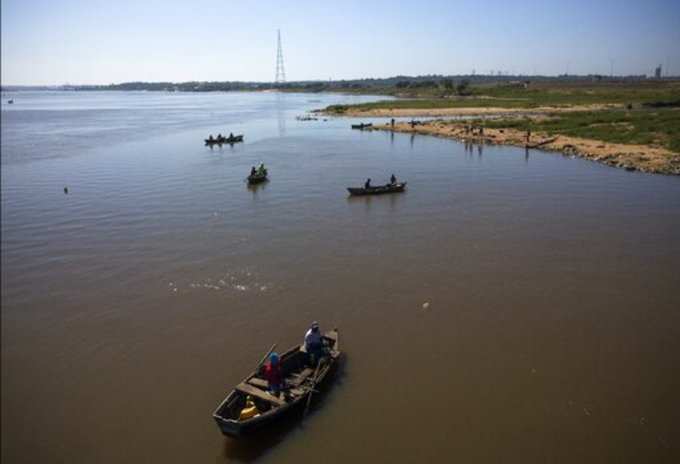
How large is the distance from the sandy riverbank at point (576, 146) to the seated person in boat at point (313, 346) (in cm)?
4056

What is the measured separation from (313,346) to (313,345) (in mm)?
38

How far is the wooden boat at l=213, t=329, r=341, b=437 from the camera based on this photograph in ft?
38.3

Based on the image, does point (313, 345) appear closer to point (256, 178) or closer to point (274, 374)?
point (274, 374)

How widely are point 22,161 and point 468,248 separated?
145 ft

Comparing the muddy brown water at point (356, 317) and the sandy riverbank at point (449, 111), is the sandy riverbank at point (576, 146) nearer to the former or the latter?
the muddy brown water at point (356, 317)

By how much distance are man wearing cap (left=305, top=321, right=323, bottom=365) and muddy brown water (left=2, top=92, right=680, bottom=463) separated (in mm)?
995

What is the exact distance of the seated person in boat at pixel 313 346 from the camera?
561 inches

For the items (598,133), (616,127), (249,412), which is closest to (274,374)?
(249,412)

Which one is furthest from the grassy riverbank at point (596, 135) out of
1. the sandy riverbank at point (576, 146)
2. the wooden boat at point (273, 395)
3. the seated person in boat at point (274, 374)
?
the seated person in boat at point (274, 374)

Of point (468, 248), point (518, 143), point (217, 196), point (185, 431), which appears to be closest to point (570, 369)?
point (468, 248)

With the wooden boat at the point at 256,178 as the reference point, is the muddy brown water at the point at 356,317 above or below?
below

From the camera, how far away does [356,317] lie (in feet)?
58.5

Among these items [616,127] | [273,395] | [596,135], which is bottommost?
[273,395]

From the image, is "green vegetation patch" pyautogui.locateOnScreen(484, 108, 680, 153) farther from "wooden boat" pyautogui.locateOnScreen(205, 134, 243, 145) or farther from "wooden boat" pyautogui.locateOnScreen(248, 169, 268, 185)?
"wooden boat" pyautogui.locateOnScreen(248, 169, 268, 185)
